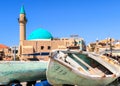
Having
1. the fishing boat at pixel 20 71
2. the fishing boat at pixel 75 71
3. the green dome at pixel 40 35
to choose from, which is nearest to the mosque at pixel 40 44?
the green dome at pixel 40 35

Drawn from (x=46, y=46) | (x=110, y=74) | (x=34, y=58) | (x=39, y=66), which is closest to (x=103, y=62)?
(x=110, y=74)

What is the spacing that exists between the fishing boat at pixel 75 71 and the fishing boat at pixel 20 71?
7.54 feet

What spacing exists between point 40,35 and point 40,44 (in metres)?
3.26

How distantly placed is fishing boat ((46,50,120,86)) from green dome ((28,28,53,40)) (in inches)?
1522

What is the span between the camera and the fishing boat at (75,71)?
11969mm

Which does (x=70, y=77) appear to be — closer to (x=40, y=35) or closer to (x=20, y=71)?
(x=20, y=71)

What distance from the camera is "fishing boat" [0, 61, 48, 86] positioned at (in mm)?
14078

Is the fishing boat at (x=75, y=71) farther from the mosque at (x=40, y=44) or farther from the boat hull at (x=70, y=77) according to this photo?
the mosque at (x=40, y=44)

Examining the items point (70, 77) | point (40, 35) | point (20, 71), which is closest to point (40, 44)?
point (40, 35)

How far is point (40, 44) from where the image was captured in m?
49.5

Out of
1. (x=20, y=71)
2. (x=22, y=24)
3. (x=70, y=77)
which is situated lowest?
(x=70, y=77)

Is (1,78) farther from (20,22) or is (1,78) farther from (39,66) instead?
(20,22)

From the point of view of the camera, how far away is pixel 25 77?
15109mm

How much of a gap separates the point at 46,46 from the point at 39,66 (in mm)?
33678
